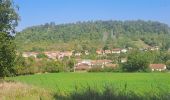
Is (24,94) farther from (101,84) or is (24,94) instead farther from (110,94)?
(110,94)

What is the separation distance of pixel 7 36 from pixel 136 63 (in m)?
71.8

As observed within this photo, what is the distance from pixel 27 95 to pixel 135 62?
3577 inches

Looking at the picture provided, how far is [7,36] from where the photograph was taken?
3136 centimetres

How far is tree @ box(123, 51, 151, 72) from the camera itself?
99750 mm

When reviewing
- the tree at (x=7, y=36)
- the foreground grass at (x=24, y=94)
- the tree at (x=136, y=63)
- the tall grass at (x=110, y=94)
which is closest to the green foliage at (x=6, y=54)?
the tree at (x=7, y=36)

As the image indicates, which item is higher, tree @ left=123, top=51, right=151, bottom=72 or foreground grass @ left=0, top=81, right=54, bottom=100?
foreground grass @ left=0, top=81, right=54, bottom=100

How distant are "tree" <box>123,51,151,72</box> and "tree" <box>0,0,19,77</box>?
70008 mm

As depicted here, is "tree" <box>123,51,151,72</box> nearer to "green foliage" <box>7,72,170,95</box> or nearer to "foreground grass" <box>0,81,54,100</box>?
"green foliage" <box>7,72,170,95</box>

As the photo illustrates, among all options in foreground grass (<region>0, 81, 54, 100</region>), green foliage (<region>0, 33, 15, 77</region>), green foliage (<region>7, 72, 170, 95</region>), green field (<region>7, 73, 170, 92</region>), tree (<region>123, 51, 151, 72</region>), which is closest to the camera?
green foliage (<region>7, 72, 170, 95</region>)

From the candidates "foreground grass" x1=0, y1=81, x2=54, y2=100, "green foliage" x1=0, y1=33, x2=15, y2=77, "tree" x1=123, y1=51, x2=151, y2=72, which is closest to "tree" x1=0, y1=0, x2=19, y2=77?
"green foliage" x1=0, y1=33, x2=15, y2=77

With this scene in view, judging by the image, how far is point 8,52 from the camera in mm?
31078

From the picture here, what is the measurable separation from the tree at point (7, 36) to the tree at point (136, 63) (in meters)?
70.0

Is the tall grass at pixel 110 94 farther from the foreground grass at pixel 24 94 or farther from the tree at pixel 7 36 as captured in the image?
the tree at pixel 7 36

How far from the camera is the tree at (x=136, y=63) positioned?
9975 cm
